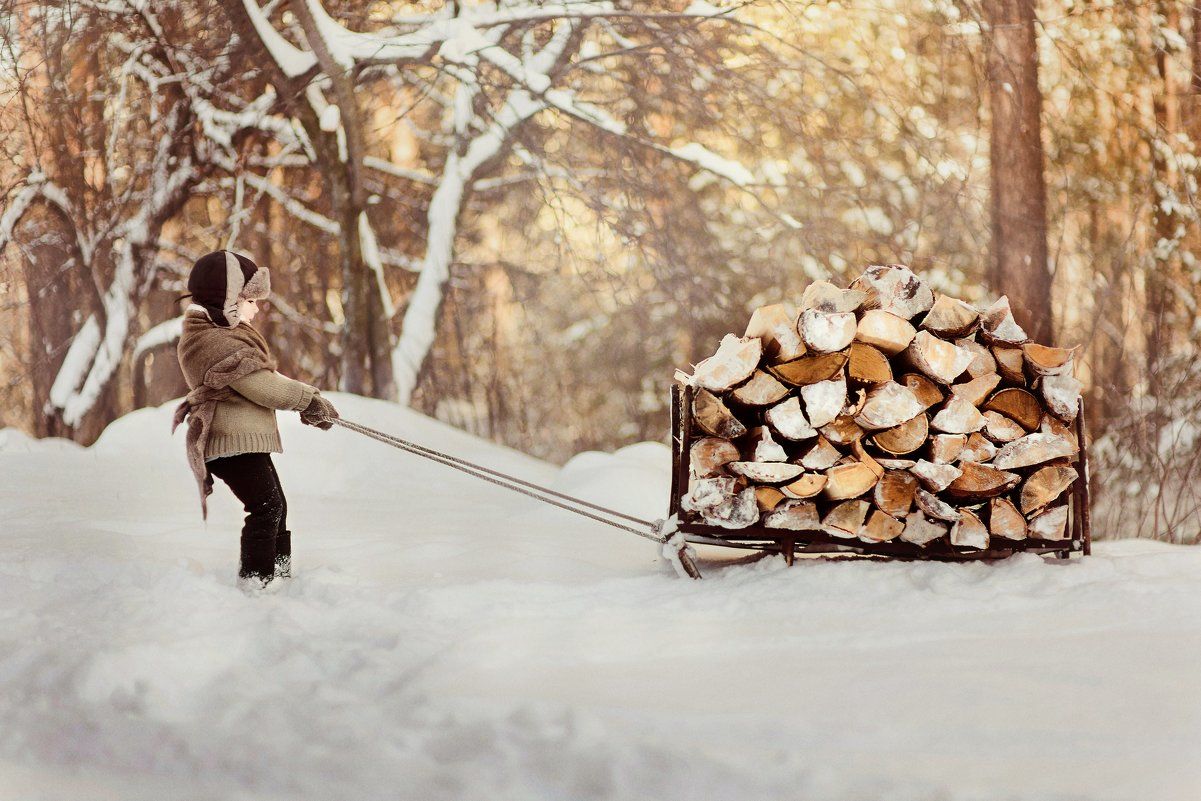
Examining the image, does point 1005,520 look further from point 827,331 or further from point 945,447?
point 827,331

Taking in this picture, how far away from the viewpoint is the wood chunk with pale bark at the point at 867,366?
313 cm

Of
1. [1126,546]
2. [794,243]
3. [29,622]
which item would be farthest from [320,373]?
[1126,546]

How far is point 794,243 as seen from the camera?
661 centimetres

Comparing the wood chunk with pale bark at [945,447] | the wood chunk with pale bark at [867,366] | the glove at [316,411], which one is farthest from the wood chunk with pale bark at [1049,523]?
the glove at [316,411]

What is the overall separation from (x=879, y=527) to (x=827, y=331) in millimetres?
667

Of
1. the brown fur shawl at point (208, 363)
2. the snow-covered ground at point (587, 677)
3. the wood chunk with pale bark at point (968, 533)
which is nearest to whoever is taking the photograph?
the snow-covered ground at point (587, 677)

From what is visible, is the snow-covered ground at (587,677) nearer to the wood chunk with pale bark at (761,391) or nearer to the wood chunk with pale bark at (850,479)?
the wood chunk with pale bark at (850,479)

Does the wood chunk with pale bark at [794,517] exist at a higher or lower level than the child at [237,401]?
lower

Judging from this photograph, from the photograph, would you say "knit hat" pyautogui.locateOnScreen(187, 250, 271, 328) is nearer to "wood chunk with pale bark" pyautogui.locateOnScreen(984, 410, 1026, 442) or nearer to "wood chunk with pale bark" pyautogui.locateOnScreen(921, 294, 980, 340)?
"wood chunk with pale bark" pyautogui.locateOnScreen(921, 294, 980, 340)

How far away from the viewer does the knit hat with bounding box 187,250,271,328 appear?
9.86 ft

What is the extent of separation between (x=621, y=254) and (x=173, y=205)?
3.25 metres

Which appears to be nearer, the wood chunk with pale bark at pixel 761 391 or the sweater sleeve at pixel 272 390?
the sweater sleeve at pixel 272 390

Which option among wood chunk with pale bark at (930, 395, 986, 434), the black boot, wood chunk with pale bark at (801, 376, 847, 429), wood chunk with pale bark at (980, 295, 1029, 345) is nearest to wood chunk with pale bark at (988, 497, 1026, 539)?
wood chunk with pale bark at (930, 395, 986, 434)

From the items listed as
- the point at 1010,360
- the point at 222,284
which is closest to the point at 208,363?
the point at 222,284
